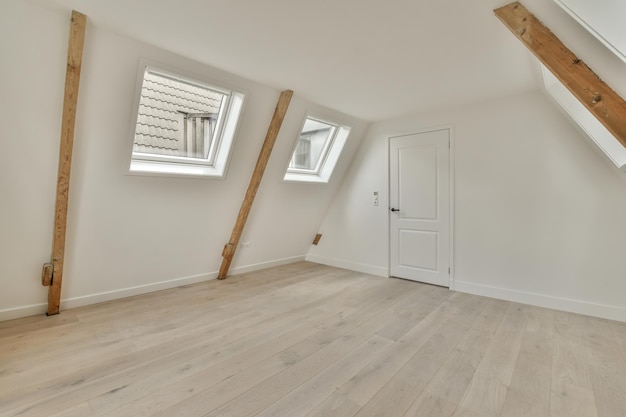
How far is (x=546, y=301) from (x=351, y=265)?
2.44 meters

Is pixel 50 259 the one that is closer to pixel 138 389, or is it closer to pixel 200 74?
pixel 138 389

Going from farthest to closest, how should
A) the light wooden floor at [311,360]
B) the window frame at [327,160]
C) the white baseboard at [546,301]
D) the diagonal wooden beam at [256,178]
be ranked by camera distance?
the window frame at [327,160], the diagonal wooden beam at [256,178], the white baseboard at [546,301], the light wooden floor at [311,360]

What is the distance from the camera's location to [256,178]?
3.54 metres

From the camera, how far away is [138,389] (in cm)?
169

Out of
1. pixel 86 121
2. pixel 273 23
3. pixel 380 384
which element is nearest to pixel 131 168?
pixel 86 121

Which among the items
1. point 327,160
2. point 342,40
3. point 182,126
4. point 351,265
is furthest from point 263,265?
point 342,40

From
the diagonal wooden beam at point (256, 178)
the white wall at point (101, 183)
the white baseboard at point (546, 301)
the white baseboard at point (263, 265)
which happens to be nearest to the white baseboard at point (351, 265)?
the white baseboard at point (263, 265)

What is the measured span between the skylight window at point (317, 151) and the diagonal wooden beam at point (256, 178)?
0.72 meters

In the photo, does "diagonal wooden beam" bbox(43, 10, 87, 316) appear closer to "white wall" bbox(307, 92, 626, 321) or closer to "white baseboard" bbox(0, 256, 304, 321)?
"white baseboard" bbox(0, 256, 304, 321)

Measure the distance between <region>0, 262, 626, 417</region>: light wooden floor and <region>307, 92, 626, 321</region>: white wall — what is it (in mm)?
309

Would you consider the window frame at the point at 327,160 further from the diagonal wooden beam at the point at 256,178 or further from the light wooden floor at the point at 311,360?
the light wooden floor at the point at 311,360

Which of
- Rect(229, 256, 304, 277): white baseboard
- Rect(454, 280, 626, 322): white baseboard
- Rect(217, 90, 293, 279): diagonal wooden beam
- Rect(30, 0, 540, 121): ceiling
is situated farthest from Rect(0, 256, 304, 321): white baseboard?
Rect(454, 280, 626, 322): white baseboard

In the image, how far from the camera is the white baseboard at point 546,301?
2760mm

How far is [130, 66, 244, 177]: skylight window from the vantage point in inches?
110
